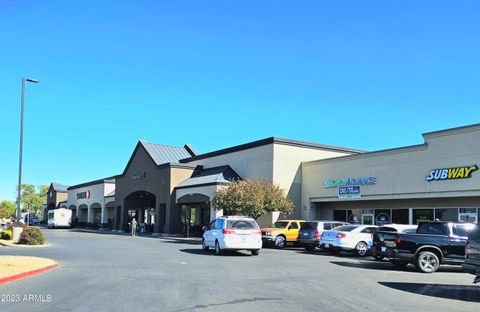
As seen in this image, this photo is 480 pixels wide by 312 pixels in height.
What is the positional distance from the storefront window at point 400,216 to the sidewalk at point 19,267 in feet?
68.2

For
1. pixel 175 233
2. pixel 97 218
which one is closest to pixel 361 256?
pixel 175 233

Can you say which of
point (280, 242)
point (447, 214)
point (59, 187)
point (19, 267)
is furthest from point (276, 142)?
point (59, 187)

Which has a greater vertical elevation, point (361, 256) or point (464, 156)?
point (464, 156)

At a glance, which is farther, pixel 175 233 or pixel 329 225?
pixel 175 233

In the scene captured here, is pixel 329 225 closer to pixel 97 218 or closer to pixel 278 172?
pixel 278 172

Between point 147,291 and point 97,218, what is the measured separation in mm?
63879

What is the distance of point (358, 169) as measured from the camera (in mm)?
31656

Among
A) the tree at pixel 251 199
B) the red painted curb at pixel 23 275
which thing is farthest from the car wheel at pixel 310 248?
the red painted curb at pixel 23 275

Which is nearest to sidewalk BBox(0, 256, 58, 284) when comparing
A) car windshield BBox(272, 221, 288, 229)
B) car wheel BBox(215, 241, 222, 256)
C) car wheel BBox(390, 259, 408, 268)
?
car wheel BBox(215, 241, 222, 256)

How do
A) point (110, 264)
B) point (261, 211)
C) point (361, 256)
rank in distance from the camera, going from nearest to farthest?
point (110, 264)
point (361, 256)
point (261, 211)

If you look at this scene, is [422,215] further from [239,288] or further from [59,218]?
[59,218]

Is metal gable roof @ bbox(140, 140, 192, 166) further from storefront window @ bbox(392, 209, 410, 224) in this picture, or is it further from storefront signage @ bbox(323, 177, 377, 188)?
storefront window @ bbox(392, 209, 410, 224)

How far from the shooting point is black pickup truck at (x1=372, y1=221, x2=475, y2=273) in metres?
16.2

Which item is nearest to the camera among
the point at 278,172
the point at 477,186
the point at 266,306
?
the point at 266,306
